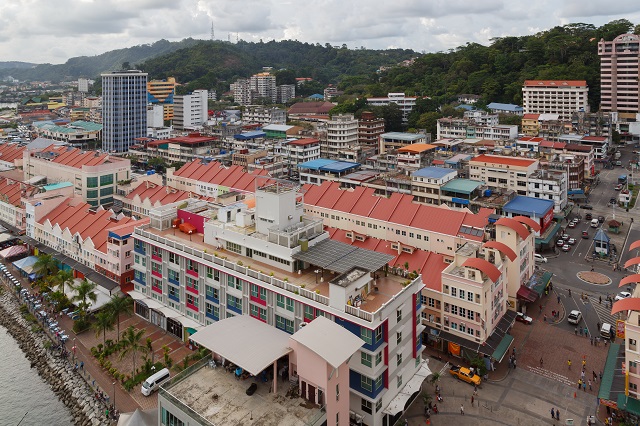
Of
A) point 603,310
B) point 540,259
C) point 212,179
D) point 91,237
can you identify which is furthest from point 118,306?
point 540,259

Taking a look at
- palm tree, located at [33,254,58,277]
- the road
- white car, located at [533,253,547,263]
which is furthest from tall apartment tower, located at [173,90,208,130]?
white car, located at [533,253,547,263]

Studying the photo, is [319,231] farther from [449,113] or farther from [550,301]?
[449,113]

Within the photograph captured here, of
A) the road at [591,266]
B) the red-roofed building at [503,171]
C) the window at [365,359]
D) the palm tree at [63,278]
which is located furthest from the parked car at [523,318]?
the palm tree at [63,278]

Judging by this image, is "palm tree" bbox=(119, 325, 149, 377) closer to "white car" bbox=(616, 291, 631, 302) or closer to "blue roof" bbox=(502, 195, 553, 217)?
"white car" bbox=(616, 291, 631, 302)

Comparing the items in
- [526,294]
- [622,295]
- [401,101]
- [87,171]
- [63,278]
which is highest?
[401,101]

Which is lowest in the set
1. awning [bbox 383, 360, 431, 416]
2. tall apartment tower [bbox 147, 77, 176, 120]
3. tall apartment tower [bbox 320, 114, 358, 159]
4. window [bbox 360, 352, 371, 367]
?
awning [bbox 383, 360, 431, 416]

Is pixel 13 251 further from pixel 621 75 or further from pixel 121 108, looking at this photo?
pixel 621 75
